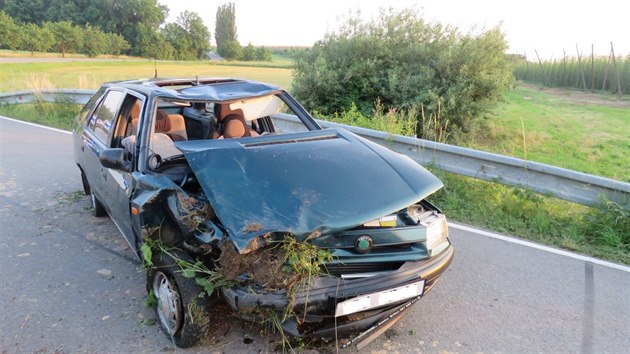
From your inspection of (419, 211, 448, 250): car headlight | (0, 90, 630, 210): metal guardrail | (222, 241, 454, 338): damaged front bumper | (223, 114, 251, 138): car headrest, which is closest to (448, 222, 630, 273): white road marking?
(0, 90, 630, 210): metal guardrail

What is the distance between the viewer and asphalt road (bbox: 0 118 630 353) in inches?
113

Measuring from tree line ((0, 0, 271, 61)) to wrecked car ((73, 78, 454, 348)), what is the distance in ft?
200

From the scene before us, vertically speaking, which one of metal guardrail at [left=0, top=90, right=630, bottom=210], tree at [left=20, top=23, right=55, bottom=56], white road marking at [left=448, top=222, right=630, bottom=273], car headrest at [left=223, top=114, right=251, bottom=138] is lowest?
white road marking at [left=448, top=222, right=630, bottom=273]

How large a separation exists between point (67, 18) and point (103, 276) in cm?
7843

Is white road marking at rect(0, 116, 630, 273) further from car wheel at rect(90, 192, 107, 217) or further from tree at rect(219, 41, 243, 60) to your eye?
tree at rect(219, 41, 243, 60)

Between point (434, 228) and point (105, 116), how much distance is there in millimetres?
3377

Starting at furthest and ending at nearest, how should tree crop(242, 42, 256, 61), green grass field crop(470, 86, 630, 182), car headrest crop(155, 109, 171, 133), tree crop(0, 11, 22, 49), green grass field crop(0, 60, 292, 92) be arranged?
tree crop(242, 42, 256, 61) < tree crop(0, 11, 22, 49) < green grass field crop(0, 60, 292, 92) < green grass field crop(470, 86, 630, 182) < car headrest crop(155, 109, 171, 133)

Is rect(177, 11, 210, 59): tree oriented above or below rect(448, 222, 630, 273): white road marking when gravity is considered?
above

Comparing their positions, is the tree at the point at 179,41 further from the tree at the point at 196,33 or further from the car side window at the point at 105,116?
the car side window at the point at 105,116

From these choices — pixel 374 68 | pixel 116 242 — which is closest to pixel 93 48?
pixel 374 68

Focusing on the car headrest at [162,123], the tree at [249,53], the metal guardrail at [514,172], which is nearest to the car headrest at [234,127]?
the car headrest at [162,123]

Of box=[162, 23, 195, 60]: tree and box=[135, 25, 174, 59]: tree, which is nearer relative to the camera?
box=[135, 25, 174, 59]: tree

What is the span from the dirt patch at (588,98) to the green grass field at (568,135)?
0.04m

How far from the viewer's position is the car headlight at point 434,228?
113 inches
